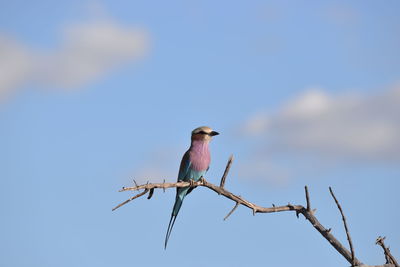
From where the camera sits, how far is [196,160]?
8.59m

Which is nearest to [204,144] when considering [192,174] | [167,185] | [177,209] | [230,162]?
[192,174]

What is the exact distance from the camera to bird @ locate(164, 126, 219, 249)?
333 inches

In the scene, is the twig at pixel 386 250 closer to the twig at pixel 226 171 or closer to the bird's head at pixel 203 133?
the twig at pixel 226 171

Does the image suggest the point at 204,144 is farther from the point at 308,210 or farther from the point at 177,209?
the point at 308,210

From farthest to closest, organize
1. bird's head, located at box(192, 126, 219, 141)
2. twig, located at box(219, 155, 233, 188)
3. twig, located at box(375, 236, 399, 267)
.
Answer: bird's head, located at box(192, 126, 219, 141), twig, located at box(219, 155, 233, 188), twig, located at box(375, 236, 399, 267)

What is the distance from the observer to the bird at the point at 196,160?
8.46 meters

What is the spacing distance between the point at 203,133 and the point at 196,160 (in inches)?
16.8

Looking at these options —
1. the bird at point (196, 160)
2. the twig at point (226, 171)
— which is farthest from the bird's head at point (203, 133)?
the twig at point (226, 171)

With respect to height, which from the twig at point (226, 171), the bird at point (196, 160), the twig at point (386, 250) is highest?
the bird at point (196, 160)

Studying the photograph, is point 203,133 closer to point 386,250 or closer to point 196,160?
point 196,160

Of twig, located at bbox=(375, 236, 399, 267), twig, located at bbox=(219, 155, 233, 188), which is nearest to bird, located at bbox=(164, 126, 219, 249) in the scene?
twig, located at bbox=(219, 155, 233, 188)

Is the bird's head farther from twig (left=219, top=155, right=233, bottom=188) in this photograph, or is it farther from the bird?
twig (left=219, top=155, right=233, bottom=188)

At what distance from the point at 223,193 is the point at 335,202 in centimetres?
137

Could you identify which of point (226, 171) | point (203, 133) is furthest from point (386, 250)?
point (203, 133)
